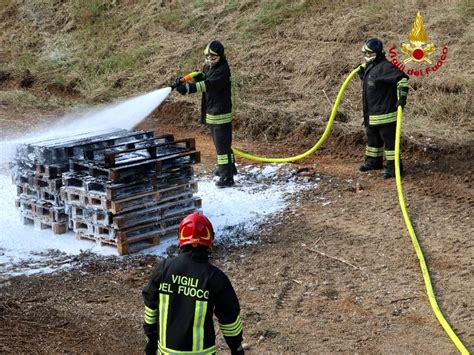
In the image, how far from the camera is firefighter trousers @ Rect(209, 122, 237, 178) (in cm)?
1123

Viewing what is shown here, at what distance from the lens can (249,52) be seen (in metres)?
16.8

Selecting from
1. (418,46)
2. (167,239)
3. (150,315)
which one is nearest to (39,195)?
(167,239)

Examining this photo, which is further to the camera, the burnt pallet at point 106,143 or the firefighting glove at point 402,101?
the firefighting glove at point 402,101

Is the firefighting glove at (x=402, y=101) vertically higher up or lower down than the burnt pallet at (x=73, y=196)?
higher up

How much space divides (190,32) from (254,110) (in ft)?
15.6

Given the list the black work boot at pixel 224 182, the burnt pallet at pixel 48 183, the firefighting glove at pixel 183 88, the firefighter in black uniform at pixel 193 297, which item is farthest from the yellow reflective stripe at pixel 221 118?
the firefighter in black uniform at pixel 193 297

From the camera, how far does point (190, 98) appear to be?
622 inches

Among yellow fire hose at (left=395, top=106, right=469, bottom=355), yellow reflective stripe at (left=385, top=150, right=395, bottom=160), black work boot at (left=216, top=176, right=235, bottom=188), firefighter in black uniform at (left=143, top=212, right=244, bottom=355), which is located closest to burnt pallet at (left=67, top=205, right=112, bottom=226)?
black work boot at (left=216, top=176, right=235, bottom=188)

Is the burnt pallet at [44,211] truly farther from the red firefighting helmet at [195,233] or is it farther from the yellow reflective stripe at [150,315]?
the red firefighting helmet at [195,233]

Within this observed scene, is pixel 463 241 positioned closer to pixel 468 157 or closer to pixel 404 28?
pixel 468 157

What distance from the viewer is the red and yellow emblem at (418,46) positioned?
14.6 meters

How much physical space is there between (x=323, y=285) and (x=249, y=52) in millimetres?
9255

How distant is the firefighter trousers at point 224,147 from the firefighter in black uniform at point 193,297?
20.0 feet

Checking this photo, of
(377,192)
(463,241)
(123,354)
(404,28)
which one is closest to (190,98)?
(404,28)
